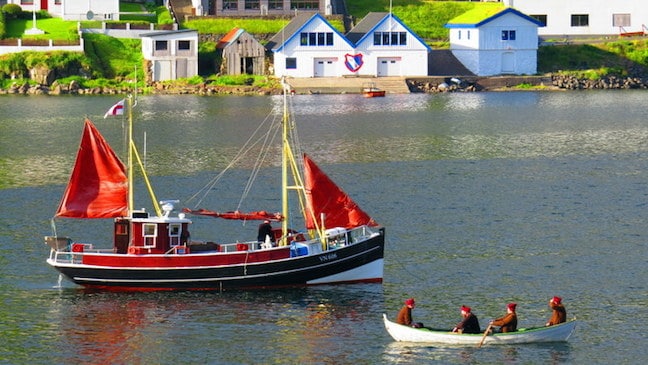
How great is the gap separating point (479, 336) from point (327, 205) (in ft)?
38.6

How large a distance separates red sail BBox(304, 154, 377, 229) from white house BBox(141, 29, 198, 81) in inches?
3246

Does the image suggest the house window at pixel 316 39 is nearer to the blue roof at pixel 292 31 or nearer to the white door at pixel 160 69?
the blue roof at pixel 292 31

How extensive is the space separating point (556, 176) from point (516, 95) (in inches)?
2091

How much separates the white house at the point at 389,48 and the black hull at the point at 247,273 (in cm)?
8656

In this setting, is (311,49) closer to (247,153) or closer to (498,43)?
(498,43)

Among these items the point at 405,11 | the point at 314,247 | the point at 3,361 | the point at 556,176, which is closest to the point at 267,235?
the point at 314,247

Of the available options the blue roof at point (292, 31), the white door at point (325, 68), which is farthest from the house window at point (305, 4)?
the white door at point (325, 68)

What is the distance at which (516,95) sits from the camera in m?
141

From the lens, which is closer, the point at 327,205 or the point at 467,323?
the point at 467,323

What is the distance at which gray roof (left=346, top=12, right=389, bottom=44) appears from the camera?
144750 mm

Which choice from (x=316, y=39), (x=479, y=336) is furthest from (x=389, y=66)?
(x=479, y=336)

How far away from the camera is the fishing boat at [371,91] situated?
5453 inches

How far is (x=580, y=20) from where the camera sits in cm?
16088

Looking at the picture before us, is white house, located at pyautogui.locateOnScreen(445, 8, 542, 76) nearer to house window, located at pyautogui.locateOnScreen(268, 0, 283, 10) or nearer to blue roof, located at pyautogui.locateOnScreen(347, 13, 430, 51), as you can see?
blue roof, located at pyautogui.locateOnScreen(347, 13, 430, 51)
